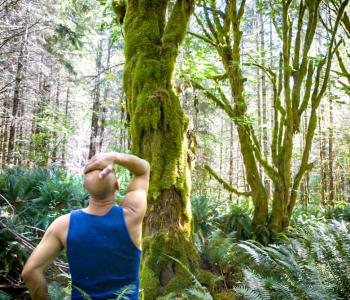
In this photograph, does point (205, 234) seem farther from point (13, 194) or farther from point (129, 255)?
point (129, 255)

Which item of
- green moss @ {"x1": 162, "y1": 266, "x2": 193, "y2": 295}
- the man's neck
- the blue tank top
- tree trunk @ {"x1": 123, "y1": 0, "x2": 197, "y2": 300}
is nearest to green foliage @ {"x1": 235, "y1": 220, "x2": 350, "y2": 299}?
green moss @ {"x1": 162, "y1": 266, "x2": 193, "y2": 295}

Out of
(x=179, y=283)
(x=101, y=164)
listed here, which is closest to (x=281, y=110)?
(x=179, y=283)

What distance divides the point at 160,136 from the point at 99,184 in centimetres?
252

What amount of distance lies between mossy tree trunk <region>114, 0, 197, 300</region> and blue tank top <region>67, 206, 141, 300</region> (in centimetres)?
196

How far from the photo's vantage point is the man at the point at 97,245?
2.01 meters

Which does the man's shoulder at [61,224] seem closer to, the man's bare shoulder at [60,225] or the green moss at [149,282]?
the man's bare shoulder at [60,225]

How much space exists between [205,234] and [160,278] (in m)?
4.71

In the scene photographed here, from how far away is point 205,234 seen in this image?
8664 mm

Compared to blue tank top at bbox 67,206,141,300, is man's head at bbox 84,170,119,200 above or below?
above

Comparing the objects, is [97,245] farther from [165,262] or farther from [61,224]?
[165,262]

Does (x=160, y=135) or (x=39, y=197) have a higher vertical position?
(x=160, y=135)

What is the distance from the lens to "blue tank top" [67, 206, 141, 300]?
2.02 m

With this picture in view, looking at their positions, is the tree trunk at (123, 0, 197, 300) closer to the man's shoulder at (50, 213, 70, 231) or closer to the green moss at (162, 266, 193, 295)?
the green moss at (162, 266, 193, 295)

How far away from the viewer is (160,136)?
4512 millimetres
